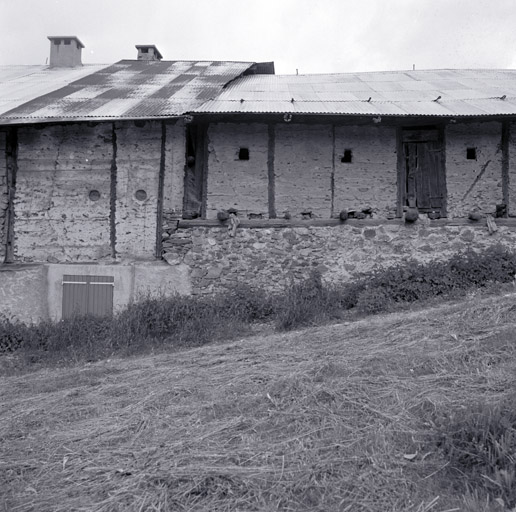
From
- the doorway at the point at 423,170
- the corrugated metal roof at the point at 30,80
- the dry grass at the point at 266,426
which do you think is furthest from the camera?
the corrugated metal roof at the point at 30,80

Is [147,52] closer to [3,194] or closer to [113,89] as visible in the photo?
[113,89]

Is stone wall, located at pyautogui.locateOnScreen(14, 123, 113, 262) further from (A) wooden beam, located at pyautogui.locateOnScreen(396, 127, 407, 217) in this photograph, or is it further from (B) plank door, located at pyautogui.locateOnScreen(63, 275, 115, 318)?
(A) wooden beam, located at pyautogui.locateOnScreen(396, 127, 407, 217)

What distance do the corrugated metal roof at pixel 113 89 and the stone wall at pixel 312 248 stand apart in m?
2.57

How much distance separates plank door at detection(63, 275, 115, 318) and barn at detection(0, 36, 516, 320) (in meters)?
0.02

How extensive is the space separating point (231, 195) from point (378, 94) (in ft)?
13.1

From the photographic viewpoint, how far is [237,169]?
9.89 m

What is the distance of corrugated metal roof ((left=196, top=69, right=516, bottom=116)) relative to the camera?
9339 mm

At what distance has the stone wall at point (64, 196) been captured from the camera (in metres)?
9.83

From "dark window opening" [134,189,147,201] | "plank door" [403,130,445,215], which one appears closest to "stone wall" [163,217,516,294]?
"plank door" [403,130,445,215]

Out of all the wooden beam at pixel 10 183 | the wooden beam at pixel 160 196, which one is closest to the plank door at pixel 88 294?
the wooden beam at pixel 160 196

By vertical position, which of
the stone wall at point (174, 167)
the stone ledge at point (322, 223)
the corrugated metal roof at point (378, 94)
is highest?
→ the corrugated metal roof at point (378, 94)

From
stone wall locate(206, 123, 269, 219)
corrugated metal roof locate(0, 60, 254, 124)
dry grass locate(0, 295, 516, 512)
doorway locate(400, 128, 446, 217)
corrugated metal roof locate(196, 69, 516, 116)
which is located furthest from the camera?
doorway locate(400, 128, 446, 217)

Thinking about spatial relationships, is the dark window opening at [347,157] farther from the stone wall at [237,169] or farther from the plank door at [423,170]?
the stone wall at [237,169]

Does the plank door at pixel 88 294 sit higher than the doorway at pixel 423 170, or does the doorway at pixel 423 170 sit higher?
the doorway at pixel 423 170
